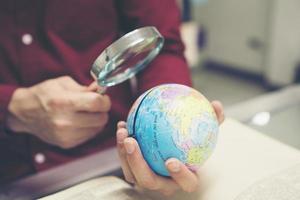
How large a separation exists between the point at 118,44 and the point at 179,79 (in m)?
0.22

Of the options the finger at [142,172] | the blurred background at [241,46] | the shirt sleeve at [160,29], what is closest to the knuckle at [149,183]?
the finger at [142,172]

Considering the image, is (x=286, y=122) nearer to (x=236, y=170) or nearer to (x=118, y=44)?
(x=236, y=170)

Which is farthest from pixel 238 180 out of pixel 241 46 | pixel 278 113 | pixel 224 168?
pixel 241 46

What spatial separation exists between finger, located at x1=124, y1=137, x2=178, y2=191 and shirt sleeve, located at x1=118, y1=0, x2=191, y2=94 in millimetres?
247

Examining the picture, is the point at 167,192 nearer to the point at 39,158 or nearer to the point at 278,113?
the point at 39,158

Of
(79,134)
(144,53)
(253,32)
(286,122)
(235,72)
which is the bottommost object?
(235,72)

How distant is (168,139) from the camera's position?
0.54 meters

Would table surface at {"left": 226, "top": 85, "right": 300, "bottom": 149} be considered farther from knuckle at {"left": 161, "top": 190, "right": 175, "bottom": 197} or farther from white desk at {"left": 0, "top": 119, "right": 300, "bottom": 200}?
knuckle at {"left": 161, "top": 190, "right": 175, "bottom": 197}

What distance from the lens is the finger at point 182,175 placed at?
53 cm

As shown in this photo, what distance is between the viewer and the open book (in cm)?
59

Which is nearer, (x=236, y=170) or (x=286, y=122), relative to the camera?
(x=236, y=170)

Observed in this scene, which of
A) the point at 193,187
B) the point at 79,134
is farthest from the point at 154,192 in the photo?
the point at 79,134

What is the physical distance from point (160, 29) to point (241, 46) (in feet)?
8.01

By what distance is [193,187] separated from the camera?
572mm
